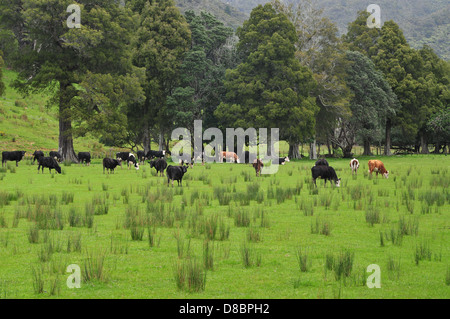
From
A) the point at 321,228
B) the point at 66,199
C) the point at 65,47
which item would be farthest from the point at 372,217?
the point at 65,47

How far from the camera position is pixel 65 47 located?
40594 mm

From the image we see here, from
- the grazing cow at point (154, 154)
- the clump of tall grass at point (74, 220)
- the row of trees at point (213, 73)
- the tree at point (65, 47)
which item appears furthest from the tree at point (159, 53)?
the clump of tall grass at point (74, 220)

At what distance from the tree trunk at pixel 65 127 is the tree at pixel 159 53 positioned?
1040cm

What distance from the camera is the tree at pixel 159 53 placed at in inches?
2003

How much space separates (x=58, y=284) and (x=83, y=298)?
63 centimetres

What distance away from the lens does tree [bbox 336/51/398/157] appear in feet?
190

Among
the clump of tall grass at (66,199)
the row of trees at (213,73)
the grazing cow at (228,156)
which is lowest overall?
the clump of tall grass at (66,199)

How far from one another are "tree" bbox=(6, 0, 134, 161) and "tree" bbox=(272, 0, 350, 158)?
22.3 meters

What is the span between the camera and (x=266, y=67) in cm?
5153

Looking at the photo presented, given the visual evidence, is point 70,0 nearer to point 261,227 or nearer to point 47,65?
point 47,65

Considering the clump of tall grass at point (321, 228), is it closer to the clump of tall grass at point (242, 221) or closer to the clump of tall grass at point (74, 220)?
the clump of tall grass at point (242, 221)

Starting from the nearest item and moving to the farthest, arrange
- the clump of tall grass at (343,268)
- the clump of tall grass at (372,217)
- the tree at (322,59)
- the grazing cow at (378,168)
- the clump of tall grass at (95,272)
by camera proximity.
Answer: the clump of tall grass at (95,272), the clump of tall grass at (343,268), the clump of tall grass at (372,217), the grazing cow at (378,168), the tree at (322,59)

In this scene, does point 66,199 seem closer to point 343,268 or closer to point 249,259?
point 249,259

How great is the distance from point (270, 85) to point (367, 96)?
51.1 feet
